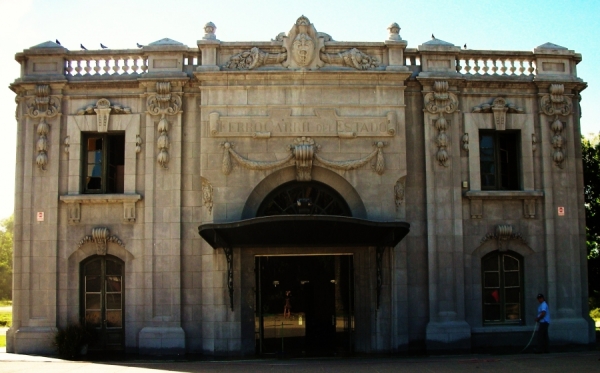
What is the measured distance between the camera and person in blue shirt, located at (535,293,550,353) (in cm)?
1858

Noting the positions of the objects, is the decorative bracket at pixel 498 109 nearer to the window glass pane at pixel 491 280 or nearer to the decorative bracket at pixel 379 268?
the window glass pane at pixel 491 280

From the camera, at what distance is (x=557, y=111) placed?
20.6m

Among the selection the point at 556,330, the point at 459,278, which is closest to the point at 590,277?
the point at 556,330

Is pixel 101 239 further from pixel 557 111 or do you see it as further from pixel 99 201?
pixel 557 111

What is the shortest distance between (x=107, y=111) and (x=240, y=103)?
416 centimetres

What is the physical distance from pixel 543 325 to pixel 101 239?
13.2 meters

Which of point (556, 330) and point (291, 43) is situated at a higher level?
point (291, 43)

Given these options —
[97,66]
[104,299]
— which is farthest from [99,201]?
[97,66]

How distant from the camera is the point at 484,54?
2078cm

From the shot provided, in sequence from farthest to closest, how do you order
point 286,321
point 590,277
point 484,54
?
point 590,277
point 484,54
point 286,321

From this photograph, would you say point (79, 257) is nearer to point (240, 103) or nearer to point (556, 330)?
point (240, 103)

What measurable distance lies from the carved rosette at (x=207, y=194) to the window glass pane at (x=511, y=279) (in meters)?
9.39

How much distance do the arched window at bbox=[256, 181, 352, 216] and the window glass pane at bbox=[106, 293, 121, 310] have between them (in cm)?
508

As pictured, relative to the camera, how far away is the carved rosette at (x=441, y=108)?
786 inches
